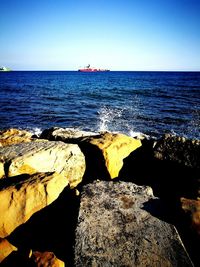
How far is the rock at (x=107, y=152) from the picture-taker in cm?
360

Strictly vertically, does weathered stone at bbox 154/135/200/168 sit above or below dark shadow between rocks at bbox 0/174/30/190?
above

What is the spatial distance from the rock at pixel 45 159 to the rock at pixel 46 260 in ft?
4.97

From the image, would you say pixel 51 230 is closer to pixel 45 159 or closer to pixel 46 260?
pixel 46 260

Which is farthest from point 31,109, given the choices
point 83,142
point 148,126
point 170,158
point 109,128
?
point 170,158

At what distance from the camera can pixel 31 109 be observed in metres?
14.3

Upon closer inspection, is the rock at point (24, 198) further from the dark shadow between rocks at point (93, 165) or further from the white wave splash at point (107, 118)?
the white wave splash at point (107, 118)

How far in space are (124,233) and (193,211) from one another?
0.79 meters

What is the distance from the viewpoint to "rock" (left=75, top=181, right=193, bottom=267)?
1.82 metres

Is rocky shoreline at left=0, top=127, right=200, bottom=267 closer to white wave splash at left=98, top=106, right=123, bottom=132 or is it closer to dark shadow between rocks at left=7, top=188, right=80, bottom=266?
dark shadow between rocks at left=7, top=188, right=80, bottom=266

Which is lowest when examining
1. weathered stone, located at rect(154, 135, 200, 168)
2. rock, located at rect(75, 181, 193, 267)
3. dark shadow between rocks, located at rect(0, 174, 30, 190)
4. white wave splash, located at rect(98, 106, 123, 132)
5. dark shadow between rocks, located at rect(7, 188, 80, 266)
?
white wave splash, located at rect(98, 106, 123, 132)

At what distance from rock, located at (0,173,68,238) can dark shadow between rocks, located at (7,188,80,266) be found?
8 centimetres

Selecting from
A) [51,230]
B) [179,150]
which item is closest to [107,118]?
[179,150]

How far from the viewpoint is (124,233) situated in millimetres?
2070

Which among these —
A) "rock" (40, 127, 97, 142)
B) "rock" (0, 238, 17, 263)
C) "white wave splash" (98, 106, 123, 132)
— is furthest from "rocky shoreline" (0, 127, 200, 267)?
"white wave splash" (98, 106, 123, 132)
